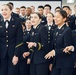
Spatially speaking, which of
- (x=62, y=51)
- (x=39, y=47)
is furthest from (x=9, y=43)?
(x=62, y=51)

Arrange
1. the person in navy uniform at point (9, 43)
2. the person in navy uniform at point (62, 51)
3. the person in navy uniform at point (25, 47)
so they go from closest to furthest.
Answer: the person in navy uniform at point (62, 51), the person in navy uniform at point (9, 43), the person in navy uniform at point (25, 47)

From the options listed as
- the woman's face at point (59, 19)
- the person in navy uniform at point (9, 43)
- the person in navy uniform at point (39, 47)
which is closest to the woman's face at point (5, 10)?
the person in navy uniform at point (9, 43)

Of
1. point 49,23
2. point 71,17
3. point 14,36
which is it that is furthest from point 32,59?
point 71,17

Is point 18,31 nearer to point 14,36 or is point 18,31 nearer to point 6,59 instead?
point 14,36

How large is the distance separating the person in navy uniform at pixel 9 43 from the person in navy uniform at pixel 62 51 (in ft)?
1.83

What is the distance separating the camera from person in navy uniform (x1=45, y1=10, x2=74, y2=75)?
3533mm

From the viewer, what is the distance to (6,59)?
372 centimetres

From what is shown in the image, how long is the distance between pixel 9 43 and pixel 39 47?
0.48 metres

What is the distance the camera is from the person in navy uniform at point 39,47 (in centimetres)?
384

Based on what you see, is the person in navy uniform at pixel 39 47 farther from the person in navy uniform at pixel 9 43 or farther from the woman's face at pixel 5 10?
the woman's face at pixel 5 10

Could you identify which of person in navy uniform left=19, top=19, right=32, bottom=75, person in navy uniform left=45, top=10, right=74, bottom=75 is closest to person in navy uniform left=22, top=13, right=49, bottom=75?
person in navy uniform left=45, top=10, right=74, bottom=75

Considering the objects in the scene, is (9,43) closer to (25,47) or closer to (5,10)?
(5,10)

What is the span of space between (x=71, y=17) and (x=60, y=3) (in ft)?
10.8

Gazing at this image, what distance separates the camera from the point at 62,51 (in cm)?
355
